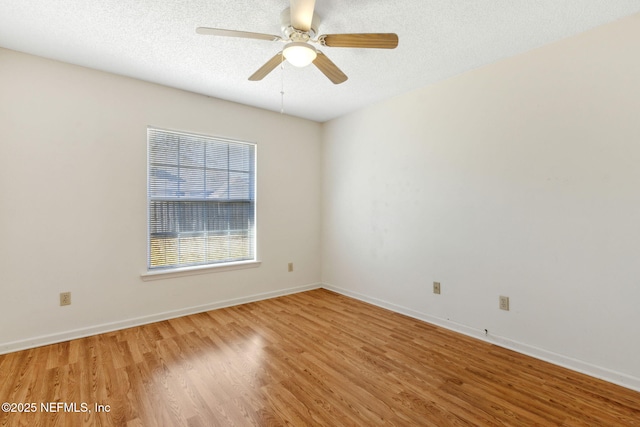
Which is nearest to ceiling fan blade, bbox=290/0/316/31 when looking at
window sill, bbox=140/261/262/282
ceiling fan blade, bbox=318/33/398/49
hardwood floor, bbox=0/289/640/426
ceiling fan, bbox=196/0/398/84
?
ceiling fan, bbox=196/0/398/84

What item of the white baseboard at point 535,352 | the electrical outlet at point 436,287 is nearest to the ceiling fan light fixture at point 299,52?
the electrical outlet at point 436,287

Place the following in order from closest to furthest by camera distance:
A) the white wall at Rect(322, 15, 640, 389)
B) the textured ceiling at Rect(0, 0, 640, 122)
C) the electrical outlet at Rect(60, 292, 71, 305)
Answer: the textured ceiling at Rect(0, 0, 640, 122) < the white wall at Rect(322, 15, 640, 389) < the electrical outlet at Rect(60, 292, 71, 305)

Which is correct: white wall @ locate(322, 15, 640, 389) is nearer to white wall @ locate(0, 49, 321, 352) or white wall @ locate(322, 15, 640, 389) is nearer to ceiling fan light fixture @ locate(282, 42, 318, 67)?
ceiling fan light fixture @ locate(282, 42, 318, 67)

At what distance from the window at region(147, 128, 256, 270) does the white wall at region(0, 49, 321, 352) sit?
137 millimetres

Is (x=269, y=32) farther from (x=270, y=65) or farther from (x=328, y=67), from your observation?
(x=328, y=67)

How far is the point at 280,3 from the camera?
186 centimetres

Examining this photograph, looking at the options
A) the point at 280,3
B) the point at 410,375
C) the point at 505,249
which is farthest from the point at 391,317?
the point at 280,3

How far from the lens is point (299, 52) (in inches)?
69.9

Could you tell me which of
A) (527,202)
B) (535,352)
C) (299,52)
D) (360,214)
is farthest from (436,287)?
(299,52)

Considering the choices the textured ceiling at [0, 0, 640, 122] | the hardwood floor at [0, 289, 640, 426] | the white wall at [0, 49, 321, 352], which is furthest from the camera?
the white wall at [0, 49, 321, 352]

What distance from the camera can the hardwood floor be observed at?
1.66 metres

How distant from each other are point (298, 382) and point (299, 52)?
7.07ft

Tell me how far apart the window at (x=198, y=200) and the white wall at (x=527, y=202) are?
1729 mm

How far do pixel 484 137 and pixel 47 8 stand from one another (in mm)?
3465
